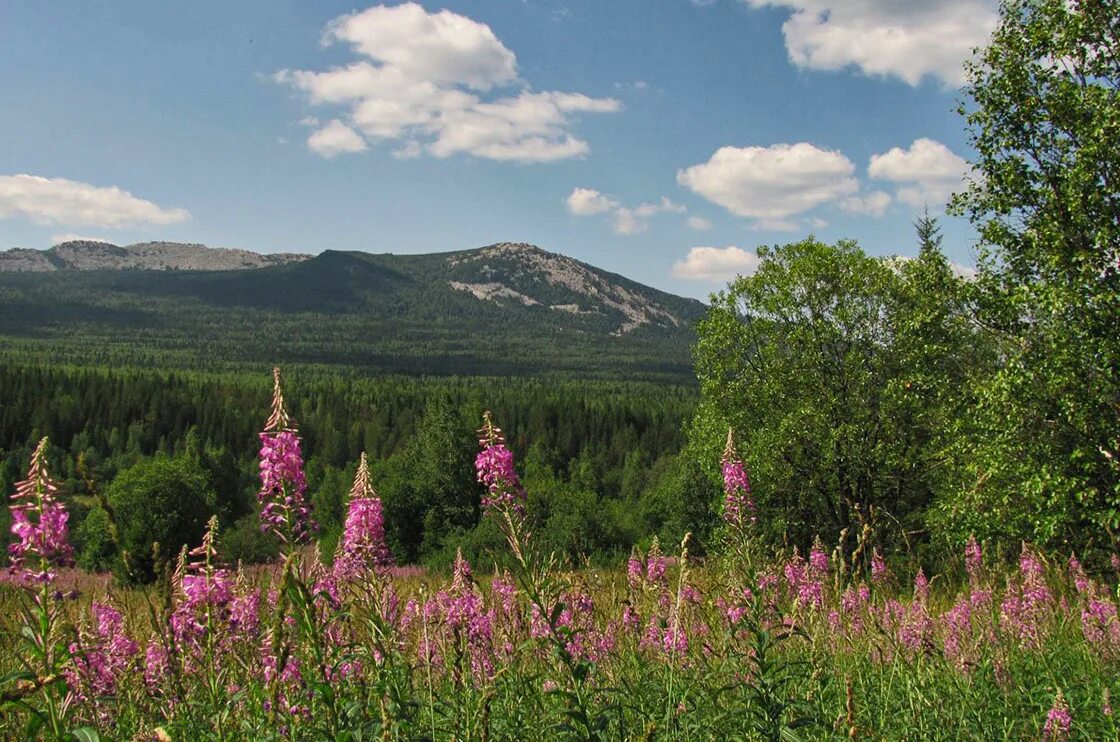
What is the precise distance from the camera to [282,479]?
146 inches

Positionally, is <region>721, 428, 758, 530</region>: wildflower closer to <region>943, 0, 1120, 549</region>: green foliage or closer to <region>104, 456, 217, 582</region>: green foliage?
<region>943, 0, 1120, 549</region>: green foliage

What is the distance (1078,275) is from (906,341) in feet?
29.3

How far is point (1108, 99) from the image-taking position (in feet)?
50.5

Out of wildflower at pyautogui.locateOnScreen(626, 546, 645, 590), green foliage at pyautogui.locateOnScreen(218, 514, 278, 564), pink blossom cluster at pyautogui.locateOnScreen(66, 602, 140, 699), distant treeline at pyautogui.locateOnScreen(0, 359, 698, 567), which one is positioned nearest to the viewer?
pink blossom cluster at pyautogui.locateOnScreen(66, 602, 140, 699)

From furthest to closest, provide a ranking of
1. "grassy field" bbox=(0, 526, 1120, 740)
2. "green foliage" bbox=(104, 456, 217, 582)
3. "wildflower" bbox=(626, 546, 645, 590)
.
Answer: "green foliage" bbox=(104, 456, 217, 582) → "wildflower" bbox=(626, 546, 645, 590) → "grassy field" bbox=(0, 526, 1120, 740)

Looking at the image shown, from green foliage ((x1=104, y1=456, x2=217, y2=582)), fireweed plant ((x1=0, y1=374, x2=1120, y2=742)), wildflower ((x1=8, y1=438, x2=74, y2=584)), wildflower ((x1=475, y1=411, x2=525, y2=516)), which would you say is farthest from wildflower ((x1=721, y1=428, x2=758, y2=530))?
green foliage ((x1=104, y1=456, x2=217, y2=582))

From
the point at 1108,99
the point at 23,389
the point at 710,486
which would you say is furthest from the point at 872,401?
the point at 23,389

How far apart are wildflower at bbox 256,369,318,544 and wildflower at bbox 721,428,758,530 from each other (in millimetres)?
2615

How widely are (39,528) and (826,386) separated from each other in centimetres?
2554

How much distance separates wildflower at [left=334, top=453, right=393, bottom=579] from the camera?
A: 4.13 m

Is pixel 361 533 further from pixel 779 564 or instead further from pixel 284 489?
pixel 779 564

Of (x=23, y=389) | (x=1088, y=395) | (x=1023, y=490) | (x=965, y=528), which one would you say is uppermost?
(x=1088, y=395)

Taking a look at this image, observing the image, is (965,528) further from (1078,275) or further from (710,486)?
(710,486)

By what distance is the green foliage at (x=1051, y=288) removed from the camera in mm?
14914
